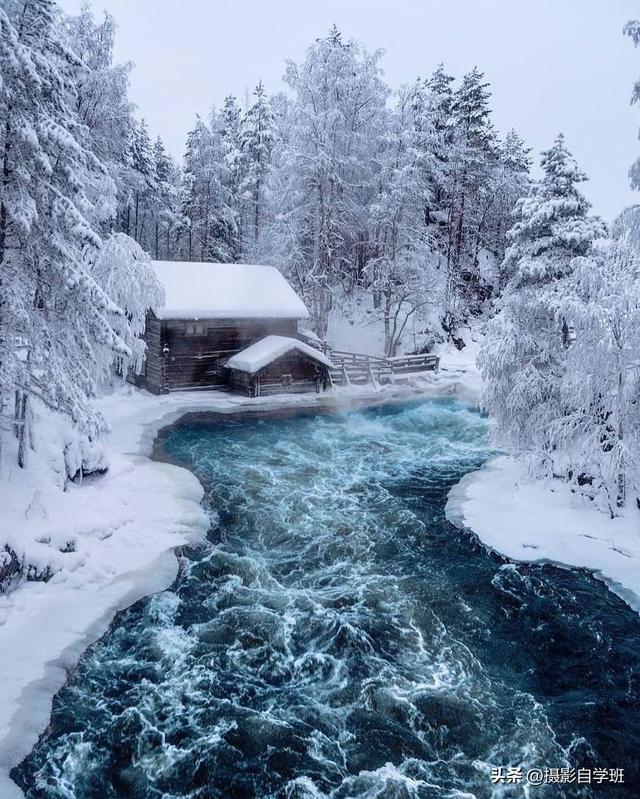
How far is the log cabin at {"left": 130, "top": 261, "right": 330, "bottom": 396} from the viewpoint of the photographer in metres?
27.0

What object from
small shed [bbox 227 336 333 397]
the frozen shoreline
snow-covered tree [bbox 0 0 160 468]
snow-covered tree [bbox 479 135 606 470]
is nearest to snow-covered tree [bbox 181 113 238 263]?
small shed [bbox 227 336 333 397]

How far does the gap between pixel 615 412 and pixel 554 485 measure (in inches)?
133

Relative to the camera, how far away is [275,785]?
712 centimetres

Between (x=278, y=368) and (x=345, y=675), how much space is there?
2043cm

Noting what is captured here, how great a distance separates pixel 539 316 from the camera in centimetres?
1697

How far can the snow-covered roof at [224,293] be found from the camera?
88.0 ft

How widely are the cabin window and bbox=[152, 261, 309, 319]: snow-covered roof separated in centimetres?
91

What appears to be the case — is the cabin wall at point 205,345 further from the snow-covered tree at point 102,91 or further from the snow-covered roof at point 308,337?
the snow-covered tree at point 102,91

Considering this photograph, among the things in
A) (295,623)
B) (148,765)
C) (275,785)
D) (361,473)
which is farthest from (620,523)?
(148,765)

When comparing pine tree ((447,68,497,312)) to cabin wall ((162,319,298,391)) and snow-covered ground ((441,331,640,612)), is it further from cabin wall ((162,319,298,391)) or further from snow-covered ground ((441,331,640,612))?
snow-covered ground ((441,331,640,612))

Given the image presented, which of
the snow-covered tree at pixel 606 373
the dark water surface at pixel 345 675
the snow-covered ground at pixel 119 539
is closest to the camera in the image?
the dark water surface at pixel 345 675

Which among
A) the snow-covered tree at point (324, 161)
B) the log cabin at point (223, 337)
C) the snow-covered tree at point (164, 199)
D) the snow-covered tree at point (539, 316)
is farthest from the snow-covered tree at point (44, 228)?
the snow-covered tree at point (164, 199)

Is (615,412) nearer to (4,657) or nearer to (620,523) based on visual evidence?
(620,523)

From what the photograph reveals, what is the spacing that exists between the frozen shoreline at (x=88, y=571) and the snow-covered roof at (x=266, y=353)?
7.61 m
